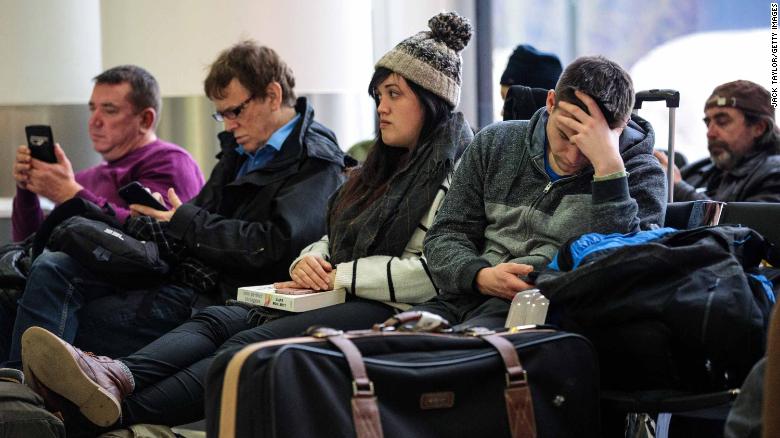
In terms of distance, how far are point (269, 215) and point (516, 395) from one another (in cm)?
162

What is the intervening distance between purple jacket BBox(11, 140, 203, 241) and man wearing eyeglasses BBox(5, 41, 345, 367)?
1.68 ft

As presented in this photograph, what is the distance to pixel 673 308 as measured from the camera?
2307 millimetres

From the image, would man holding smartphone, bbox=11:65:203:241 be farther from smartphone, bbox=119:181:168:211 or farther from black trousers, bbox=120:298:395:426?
black trousers, bbox=120:298:395:426

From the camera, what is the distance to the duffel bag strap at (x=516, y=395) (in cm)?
231

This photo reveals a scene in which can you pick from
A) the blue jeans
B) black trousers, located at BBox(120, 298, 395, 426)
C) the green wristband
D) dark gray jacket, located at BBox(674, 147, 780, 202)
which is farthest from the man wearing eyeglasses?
dark gray jacket, located at BBox(674, 147, 780, 202)

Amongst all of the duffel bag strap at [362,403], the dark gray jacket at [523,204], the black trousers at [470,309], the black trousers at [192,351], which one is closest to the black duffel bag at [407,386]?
the duffel bag strap at [362,403]

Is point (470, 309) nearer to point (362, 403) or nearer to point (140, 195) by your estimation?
point (362, 403)

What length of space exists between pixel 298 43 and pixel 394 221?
7.31ft

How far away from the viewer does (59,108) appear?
5.69 meters

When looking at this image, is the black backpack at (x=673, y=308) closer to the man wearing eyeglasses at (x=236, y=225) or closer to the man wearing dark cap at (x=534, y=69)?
the man wearing eyeglasses at (x=236, y=225)

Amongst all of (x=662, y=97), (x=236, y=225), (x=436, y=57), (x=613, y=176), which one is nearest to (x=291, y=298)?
(x=236, y=225)

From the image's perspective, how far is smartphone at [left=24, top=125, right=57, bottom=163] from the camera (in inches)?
171

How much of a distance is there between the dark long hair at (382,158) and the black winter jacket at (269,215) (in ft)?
0.67

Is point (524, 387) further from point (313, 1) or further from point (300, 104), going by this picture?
point (313, 1)
